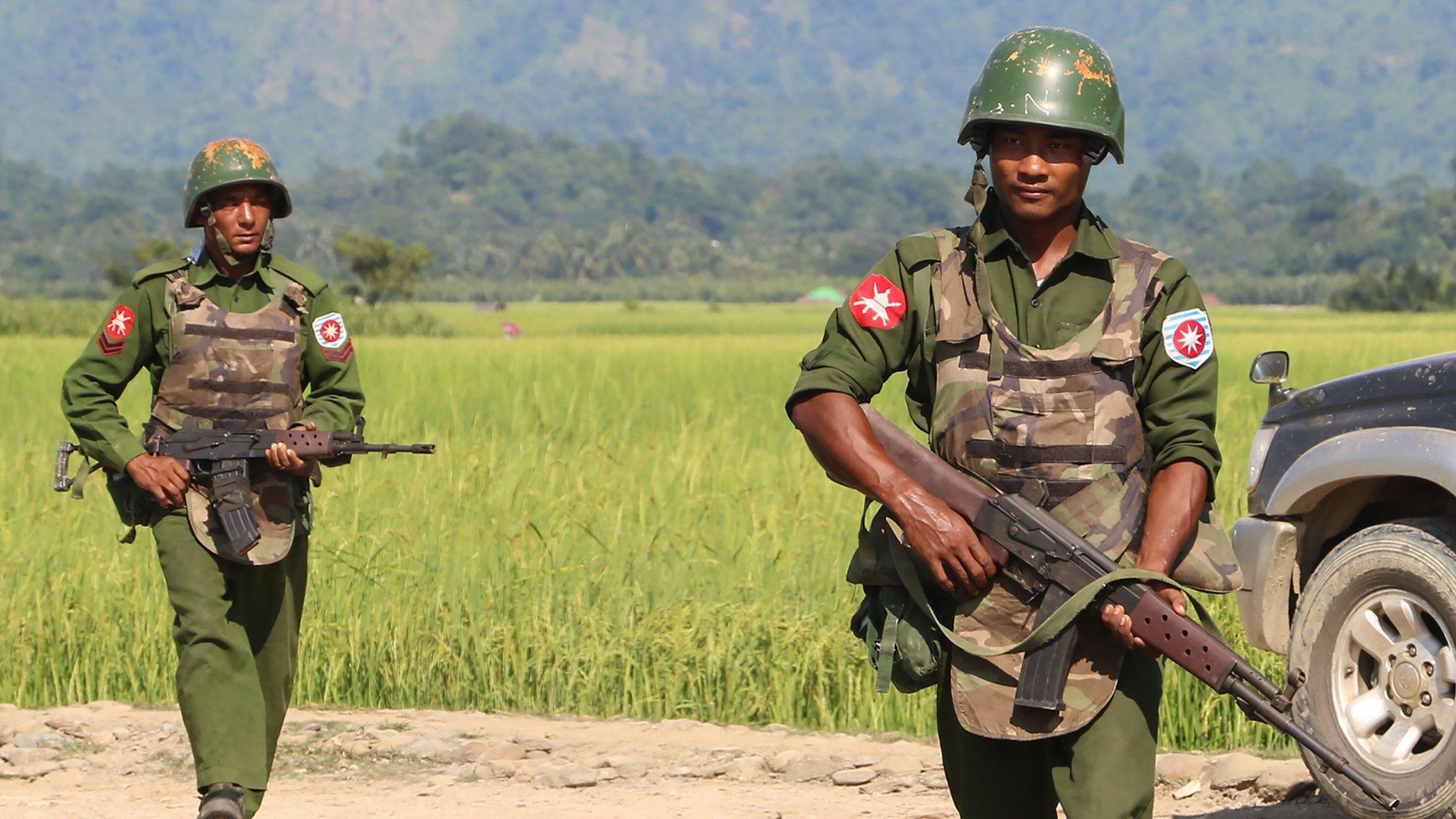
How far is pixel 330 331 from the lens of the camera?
540cm

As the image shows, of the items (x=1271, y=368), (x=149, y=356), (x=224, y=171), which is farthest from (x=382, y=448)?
(x=1271, y=368)

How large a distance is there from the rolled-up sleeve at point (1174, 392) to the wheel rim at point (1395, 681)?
59.8 inches

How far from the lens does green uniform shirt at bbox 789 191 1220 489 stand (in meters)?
3.58


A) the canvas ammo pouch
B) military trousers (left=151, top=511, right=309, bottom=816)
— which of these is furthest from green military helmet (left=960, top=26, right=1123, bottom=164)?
military trousers (left=151, top=511, right=309, bottom=816)

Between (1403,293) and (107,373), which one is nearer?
(107,373)

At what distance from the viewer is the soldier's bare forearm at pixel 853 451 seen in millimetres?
3477

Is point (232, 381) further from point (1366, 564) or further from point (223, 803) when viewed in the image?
point (1366, 564)

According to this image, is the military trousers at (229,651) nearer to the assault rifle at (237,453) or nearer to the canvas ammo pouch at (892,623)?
the assault rifle at (237,453)

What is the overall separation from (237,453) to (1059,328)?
7.74 ft

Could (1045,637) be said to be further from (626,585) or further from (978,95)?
(626,585)

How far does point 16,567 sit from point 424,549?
1.60m

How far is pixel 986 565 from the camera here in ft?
11.5

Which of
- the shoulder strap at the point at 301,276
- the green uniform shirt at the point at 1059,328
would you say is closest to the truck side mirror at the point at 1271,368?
the green uniform shirt at the point at 1059,328

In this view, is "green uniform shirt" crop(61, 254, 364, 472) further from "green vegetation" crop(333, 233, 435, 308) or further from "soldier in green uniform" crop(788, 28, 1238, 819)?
"green vegetation" crop(333, 233, 435, 308)
